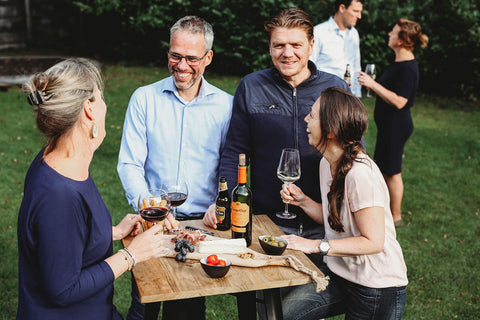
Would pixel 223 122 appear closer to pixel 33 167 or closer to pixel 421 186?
pixel 33 167

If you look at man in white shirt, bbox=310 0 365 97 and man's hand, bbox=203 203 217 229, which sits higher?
man in white shirt, bbox=310 0 365 97

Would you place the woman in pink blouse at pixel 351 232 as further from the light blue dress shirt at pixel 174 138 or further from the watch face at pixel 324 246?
the light blue dress shirt at pixel 174 138

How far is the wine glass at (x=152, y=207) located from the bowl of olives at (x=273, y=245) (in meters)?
0.58

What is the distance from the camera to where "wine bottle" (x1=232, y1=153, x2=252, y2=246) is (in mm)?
2758

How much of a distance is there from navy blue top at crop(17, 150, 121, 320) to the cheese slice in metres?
0.56

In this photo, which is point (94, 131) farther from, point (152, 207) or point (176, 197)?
point (176, 197)

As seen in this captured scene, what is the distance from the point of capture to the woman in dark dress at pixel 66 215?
2076mm

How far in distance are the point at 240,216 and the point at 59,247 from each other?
3.52ft

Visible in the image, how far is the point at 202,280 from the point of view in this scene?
2398 millimetres

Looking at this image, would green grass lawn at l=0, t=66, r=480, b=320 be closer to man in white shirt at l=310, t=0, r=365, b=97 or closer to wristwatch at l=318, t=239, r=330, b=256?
wristwatch at l=318, t=239, r=330, b=256

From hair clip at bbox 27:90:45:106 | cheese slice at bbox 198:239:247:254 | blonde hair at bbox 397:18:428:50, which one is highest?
blonde hair at bbox 397:18:428:50

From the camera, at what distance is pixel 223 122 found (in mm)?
3637

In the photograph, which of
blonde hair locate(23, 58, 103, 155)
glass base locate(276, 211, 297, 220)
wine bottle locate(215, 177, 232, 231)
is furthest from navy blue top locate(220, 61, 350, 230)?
blonde hair locate(23, 58, 103, 155)

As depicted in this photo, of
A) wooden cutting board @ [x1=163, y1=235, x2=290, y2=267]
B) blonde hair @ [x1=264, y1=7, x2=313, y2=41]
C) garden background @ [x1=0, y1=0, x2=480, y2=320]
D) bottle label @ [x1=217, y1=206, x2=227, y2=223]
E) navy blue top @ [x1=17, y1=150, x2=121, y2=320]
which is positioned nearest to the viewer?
navy blue top @ [x1=17, y1=150, x2=121, y2=320]
